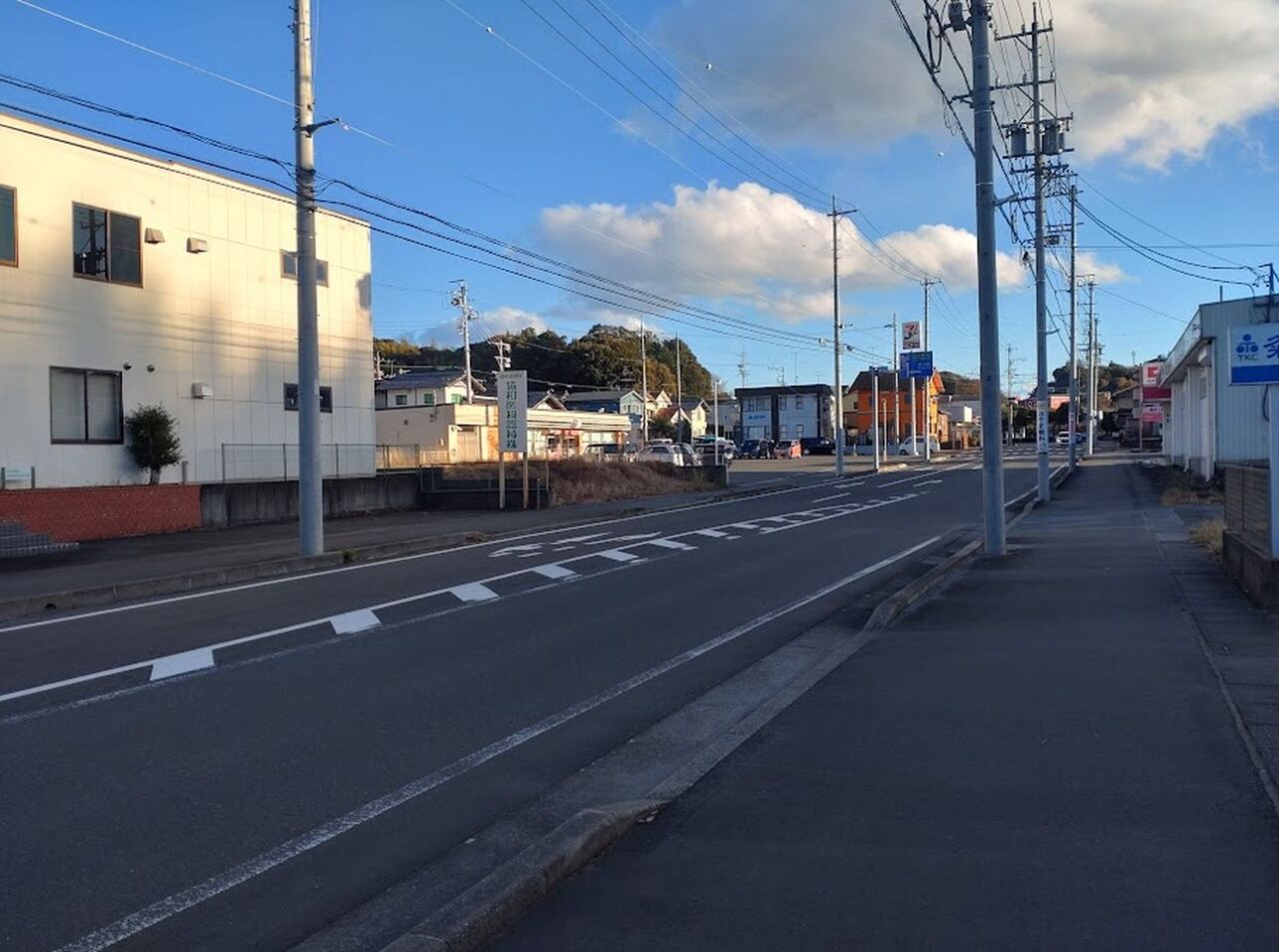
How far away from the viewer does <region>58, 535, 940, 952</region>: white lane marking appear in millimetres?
4531

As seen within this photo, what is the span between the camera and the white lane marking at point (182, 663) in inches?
382

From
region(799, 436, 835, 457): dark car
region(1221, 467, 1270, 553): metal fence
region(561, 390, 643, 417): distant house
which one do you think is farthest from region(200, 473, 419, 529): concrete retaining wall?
region(799, 436, 835, 457): dark car

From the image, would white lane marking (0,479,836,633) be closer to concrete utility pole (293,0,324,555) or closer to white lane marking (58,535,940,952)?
concrete utility pole (293,0,324,555)

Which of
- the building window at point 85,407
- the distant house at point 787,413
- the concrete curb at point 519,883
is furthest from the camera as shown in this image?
the distant house at point 787,413

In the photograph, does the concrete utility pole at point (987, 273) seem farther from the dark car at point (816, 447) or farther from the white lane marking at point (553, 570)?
the dark car at point (816, 447)

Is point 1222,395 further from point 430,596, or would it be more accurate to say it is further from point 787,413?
point 787,413

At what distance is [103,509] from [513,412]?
12283 mm

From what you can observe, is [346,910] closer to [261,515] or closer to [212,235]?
[261,515]

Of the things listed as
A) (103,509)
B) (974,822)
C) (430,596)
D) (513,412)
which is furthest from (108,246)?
(974,822)

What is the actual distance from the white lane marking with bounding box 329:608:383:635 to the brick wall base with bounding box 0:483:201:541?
12.0m

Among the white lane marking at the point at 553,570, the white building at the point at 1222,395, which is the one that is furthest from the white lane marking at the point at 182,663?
the white building at the point at 1222,395

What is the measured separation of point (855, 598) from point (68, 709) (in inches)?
336

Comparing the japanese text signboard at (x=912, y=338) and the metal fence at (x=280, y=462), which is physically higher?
the japanese text signboard at (x=912, y=338)

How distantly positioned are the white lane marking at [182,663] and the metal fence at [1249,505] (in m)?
10.5
